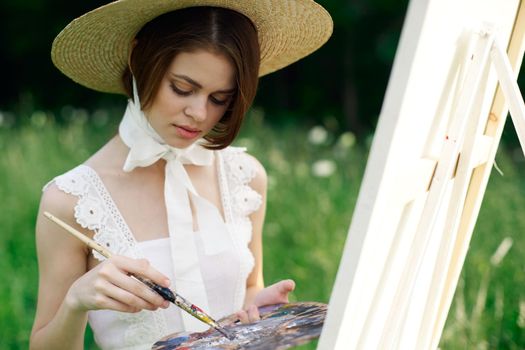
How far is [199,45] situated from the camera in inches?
76.2

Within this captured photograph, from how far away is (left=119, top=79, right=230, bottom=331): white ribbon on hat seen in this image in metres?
2.05

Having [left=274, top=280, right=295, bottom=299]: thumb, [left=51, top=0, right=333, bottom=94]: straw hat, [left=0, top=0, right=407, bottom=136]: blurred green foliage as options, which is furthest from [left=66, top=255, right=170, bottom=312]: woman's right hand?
[left=0, top=0, right=407, bottom=136]: blurred green foliage

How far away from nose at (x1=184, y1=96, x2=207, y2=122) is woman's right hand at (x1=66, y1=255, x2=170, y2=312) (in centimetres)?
42

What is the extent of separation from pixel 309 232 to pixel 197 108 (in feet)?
7.28

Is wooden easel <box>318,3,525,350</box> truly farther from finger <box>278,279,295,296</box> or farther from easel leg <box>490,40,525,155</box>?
finger <box>278,279,295,296</box>

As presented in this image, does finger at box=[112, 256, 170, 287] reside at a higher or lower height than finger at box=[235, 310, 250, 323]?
higher

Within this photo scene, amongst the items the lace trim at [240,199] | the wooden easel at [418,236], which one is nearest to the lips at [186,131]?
the lace trim at [240,199]

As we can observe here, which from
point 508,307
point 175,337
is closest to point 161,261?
point 175,337

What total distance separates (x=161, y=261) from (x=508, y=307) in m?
1.65

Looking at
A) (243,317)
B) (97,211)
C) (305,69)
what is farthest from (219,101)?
(305,69)

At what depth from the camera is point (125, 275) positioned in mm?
1627

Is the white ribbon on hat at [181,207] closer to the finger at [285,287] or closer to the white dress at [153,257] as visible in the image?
the white dress at [153,257]

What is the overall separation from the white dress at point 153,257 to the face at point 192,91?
25 cm

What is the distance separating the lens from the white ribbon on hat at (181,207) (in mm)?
2055
